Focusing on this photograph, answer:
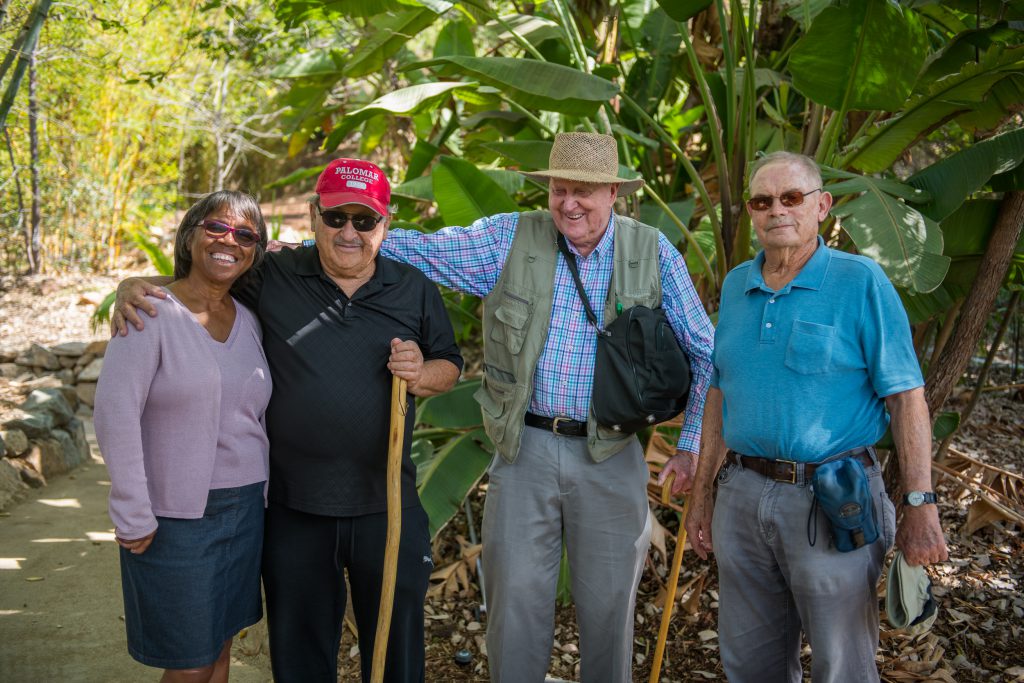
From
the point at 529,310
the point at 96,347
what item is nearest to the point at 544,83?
the point at 529,310

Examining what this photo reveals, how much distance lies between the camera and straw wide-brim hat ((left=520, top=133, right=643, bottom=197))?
9.27ft

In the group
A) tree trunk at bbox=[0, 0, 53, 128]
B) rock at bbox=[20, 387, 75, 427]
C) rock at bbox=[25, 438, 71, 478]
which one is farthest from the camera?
rock at bbox=[20, 387, 75, 427]

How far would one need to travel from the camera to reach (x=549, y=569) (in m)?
2.98

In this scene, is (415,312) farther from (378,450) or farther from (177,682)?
→ (177,682)

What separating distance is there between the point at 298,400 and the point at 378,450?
288 millimetres

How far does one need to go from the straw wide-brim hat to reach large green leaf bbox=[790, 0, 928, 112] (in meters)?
1.40

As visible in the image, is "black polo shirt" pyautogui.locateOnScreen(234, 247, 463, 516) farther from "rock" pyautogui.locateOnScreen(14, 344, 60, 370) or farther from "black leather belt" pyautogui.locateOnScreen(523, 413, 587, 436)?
"rock" pyautogui.locateOnScreen(14, 344, 60, 370)

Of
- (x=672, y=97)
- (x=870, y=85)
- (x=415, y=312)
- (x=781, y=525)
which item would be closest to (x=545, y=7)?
(x=672, y=97)

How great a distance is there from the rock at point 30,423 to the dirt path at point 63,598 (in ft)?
1.86

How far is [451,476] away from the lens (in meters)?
4.37

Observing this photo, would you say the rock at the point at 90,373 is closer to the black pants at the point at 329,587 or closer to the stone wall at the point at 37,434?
the stone wall at the point at 37,434

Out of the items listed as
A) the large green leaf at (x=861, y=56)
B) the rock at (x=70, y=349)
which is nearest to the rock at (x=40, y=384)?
the rock at (x=70, y=349)

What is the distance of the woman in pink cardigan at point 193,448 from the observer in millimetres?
2342

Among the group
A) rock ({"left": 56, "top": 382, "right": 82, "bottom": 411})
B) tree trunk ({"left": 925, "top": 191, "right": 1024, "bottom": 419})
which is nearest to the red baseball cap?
tree trunk ({"left": 925, "top": 191, "right": 1024, "bottom": 419})
